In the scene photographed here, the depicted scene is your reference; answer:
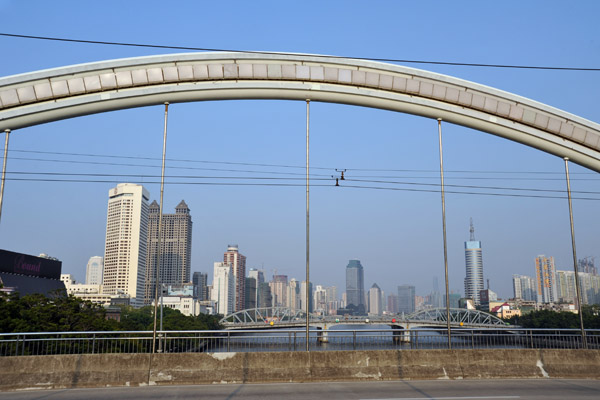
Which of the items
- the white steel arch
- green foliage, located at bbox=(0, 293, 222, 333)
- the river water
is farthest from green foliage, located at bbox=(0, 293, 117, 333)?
the white steel arch

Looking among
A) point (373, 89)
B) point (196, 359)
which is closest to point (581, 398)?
point (196, 359)

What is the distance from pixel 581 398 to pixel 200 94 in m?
14.0

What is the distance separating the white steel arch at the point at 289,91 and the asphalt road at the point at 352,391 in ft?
28.6

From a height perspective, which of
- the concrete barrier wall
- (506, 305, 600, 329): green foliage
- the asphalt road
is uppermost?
the concrete barrier wall

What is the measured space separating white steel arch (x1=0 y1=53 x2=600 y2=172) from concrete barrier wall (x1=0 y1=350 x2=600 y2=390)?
769 centimetres

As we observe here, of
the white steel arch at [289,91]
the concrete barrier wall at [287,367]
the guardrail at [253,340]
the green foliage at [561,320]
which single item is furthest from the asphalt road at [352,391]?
the green foliage at [561,320]

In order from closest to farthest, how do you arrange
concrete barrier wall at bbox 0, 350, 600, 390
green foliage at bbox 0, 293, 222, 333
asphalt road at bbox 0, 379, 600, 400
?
asphalt road at bbox 0, 379, 600, 400
concrete barrier wall at bbox 0, 350, 600, 390
green foliage at bbox 0, 293, 222, 333

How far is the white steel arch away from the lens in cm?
1652

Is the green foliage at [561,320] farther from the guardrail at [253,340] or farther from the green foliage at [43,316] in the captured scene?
the green foliage at [43,316]

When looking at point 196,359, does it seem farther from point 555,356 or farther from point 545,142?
point 545,142

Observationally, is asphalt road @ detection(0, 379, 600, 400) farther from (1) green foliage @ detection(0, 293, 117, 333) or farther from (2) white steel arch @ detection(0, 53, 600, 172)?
(1) green foliage @ detection(0, 293, 117, 333)

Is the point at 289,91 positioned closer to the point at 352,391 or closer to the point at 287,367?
the point at 287,367

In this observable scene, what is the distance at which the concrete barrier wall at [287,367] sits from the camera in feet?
43.9

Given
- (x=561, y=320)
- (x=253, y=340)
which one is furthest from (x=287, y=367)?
(x=561, y=320)
